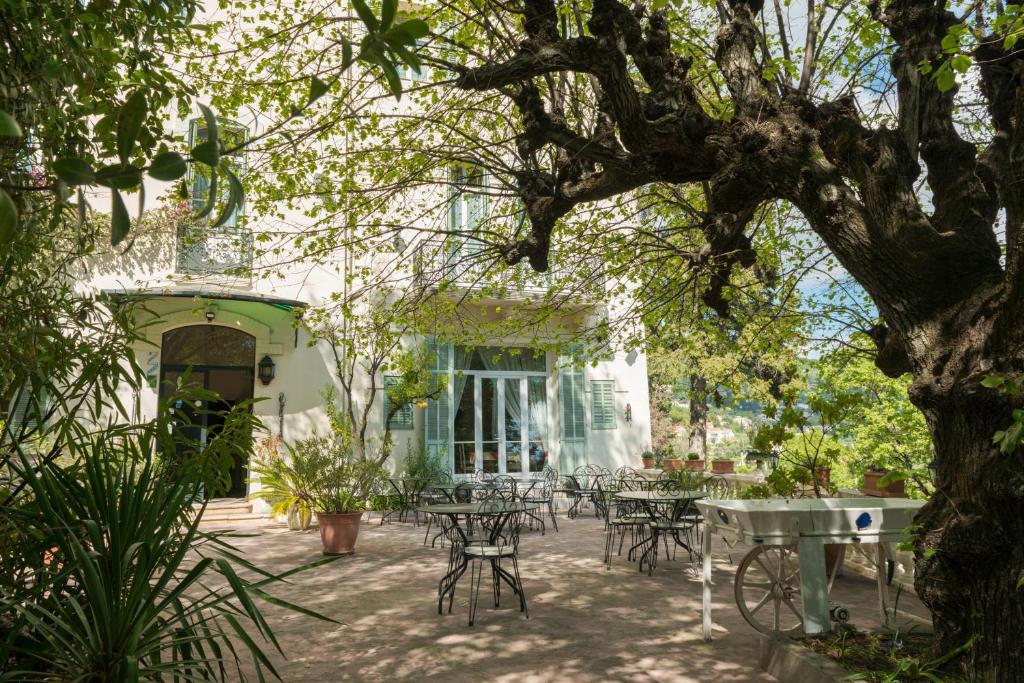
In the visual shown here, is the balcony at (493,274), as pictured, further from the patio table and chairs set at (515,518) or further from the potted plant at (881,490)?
the potted plant at (881,490)

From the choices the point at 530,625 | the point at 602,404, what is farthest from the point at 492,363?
A: the point at 530,625

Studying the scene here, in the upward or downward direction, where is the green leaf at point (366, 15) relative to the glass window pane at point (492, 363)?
downward

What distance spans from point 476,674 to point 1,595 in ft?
8.44

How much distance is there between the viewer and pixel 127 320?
2670 mm

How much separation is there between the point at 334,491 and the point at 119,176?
771cm

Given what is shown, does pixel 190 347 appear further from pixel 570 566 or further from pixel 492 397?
pixel 570 566

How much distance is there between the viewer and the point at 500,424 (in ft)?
43.5

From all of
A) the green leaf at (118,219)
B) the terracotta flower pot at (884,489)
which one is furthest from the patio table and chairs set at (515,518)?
the green leaf at (118,219)

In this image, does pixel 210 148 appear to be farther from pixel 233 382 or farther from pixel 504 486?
pixel 233 382

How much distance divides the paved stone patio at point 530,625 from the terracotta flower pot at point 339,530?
23cm

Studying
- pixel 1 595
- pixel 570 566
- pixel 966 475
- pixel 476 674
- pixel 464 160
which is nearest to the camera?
pixel 1 595

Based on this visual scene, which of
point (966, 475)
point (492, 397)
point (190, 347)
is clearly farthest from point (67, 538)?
point (492, 397)

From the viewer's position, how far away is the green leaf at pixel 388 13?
3.08ft

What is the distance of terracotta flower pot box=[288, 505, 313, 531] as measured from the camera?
962 cm
